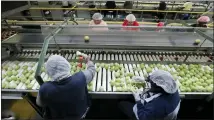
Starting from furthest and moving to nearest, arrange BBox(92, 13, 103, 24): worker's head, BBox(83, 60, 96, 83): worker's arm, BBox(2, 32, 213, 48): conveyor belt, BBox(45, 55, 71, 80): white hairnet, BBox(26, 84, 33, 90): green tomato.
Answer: BBox(92, 13, 103, 24): worker's head
BBox(2, 32, 213, 48): conveyor belt
BBox(26, 84, 33, 90): green tomato
BBox(83, 60, 96, 83): worker's arm
BBox(45, 55, 71, 80): white hairnet

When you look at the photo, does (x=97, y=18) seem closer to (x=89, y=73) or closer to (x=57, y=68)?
(x=89, y=73)

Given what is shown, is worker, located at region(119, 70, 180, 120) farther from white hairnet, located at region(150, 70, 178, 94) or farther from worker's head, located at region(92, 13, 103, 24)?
worker's head, located at region(92, 13, 103, 24)

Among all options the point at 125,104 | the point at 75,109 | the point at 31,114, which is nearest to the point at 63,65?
the point at 75,109

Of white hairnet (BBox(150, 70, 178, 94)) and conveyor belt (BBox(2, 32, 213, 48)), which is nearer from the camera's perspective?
white hairnet (BBox(150, 70, 178, 94))

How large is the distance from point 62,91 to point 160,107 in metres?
1.05

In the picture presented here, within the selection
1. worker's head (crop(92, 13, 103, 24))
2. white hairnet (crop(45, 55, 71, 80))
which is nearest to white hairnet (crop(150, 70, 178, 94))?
white hairnet (crop(45, 55, 71, 80))

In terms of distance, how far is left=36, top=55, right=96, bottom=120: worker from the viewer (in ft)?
5.56

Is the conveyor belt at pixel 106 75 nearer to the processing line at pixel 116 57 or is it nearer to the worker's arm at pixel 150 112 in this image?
the processing line at pixel 116 57

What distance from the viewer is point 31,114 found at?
301 centimetres

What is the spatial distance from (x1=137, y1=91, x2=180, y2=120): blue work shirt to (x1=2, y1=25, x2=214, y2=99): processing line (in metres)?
0.41

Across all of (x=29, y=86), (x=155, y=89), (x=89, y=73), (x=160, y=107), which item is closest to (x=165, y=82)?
(x=155, y=89)

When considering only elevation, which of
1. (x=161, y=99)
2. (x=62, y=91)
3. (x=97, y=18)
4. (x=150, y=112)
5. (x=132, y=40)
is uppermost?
(x=97, y=18)

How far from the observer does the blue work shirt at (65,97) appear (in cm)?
170

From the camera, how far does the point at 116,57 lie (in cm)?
286
